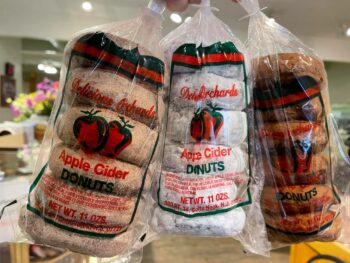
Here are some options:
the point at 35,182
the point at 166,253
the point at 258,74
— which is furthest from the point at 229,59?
the point at 166,253

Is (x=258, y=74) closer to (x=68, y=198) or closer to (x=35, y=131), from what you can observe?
(x=68, y=198)

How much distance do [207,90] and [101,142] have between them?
0.14 meters

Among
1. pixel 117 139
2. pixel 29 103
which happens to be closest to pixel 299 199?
pixel 117 139

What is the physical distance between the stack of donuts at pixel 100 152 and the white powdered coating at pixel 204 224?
1.4 inches

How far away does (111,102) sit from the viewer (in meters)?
0.37

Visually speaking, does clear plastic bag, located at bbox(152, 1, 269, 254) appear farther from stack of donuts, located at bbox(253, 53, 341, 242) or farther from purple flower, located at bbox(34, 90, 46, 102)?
purple flower, located at bbox(34, 90, 46, 102)

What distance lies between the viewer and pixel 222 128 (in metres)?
0.40

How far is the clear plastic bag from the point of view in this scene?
390mm

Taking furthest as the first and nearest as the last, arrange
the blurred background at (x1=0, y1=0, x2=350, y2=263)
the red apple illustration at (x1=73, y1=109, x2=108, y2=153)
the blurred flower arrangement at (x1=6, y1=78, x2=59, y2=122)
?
the blurred flower arrangement at (x1=6, y1=78, x2=59, y2=122)
the blurred background at (x1=0, y1=0, x2=350, y2=263)
the red apple illustration at (x1=73, y1=109, x2=108, y2=153)

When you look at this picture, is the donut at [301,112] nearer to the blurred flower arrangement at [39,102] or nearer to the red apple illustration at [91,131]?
the red apple illustration at [91,131]

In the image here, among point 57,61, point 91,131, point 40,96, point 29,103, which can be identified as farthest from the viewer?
point 57,61

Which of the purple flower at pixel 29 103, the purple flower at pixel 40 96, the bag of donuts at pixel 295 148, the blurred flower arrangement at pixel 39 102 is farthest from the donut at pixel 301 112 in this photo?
the purple flower at pixel 29 103

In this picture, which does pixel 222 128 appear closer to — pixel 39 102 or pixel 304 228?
pixel 304 228

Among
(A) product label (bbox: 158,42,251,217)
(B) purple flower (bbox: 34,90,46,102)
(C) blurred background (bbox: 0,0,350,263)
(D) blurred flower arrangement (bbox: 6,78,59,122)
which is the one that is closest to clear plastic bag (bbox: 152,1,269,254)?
(A) product label (bbox: 158,42,251,217)
